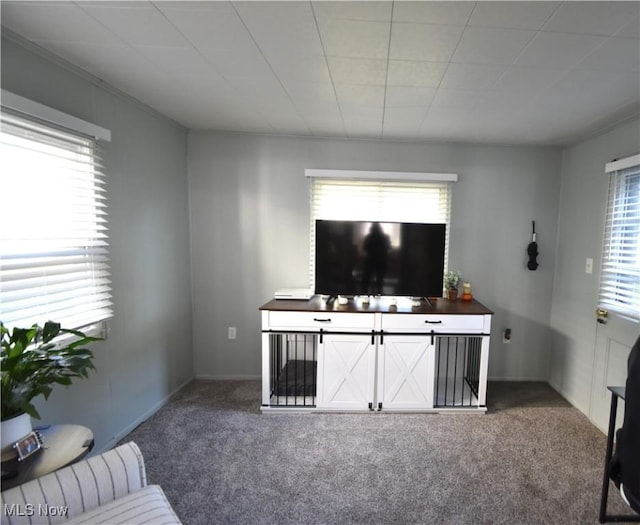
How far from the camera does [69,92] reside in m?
1.70

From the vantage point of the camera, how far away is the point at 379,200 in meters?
2.91

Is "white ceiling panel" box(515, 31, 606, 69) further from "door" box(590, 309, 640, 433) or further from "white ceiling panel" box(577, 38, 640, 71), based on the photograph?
"door" box(590, 309, 640, 433)

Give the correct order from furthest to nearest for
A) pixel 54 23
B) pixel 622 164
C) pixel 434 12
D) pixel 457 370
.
→ pixel 457 370 → pixel 622 164 → pixel 54 23 → pixel 434 12

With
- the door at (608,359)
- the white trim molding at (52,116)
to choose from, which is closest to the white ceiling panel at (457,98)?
the door at (608,359)

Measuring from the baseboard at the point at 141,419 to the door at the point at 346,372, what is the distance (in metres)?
1.32

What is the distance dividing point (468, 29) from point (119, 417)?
3038mm

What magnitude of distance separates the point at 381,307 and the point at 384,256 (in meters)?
0.44

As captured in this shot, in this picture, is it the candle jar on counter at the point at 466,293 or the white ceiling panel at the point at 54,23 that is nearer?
the white ceiling panel at the point at 54,23

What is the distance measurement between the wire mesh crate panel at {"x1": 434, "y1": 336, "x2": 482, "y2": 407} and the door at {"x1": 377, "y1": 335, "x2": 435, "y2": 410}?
0.71 ft

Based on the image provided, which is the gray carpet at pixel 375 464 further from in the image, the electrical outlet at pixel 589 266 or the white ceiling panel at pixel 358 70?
the white ceiling panel at pixel 358 70

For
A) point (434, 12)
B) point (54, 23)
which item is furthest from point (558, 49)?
point (54, 23)

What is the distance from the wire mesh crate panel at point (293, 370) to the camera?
251cm

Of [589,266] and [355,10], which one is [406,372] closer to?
[589,266]

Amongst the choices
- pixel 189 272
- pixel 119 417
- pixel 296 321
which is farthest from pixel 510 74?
pixel 119 417
